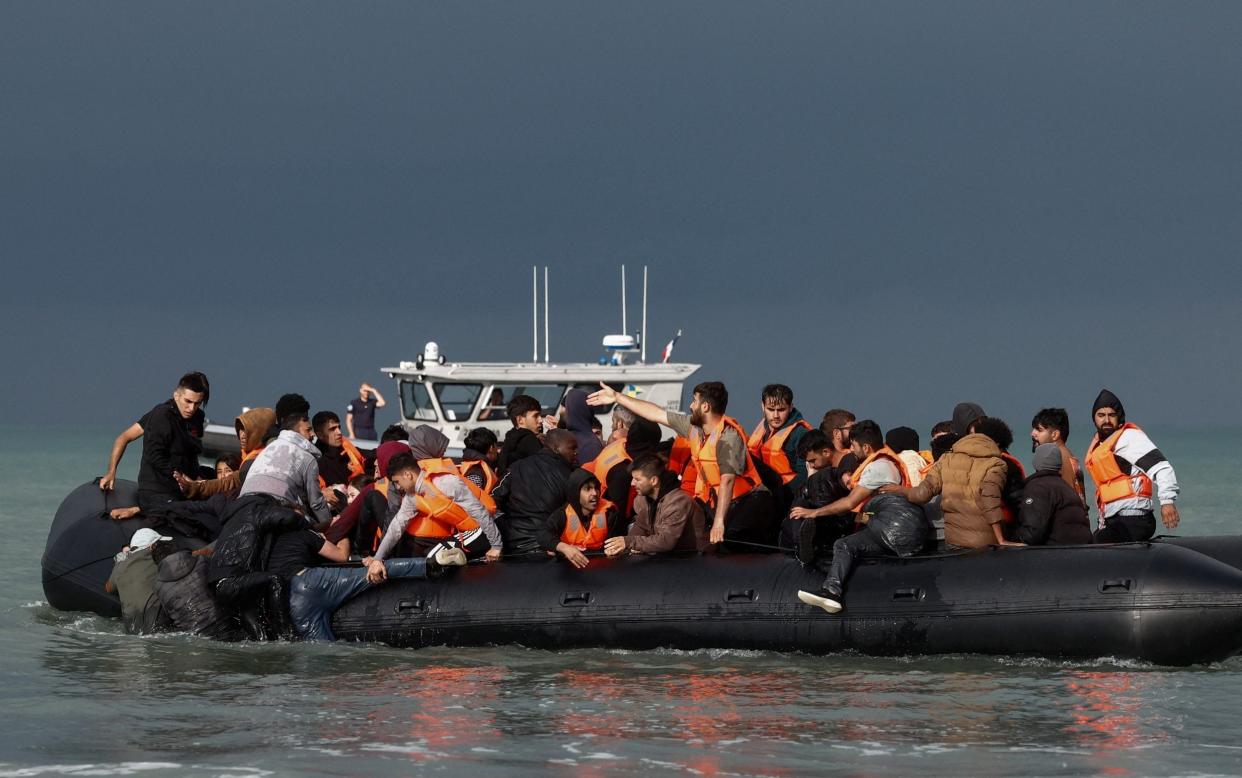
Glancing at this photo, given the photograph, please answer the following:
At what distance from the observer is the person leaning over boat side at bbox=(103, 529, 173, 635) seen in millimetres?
10680

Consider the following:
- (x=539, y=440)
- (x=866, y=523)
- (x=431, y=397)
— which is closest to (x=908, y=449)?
(x=866, y=523)

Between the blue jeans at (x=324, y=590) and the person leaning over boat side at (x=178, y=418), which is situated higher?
the person leaning over boat side at (x=178, y=418)

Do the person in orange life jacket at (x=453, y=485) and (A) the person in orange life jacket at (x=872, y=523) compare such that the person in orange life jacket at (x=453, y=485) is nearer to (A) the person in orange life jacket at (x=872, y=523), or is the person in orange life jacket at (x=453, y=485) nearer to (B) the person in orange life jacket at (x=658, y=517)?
(B) the person in orange life jacket at (x=658, y=517)

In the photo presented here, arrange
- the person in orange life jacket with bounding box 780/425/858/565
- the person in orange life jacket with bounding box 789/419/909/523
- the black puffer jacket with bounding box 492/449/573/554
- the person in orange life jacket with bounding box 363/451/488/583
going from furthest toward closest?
the black puffer jacket with bounding box 492/449/573/554, the person in orange life jacket with bounding box 363/451/488/583, the person in orange life jacket with bounding box 780/425/858/565, the person in orange life jacket with bounding box 789/419/909/523

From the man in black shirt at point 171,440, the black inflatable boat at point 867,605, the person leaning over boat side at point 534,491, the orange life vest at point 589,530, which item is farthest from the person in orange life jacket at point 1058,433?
the man in black shirt at point 171,440

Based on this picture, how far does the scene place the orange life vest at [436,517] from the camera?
10.1 metres

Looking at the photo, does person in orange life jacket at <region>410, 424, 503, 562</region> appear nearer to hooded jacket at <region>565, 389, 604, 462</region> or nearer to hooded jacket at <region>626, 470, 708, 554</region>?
hooded jacket at <region>626, 470, 708, 554</region>

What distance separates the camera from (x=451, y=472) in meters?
10.1

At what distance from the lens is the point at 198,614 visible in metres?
10.4

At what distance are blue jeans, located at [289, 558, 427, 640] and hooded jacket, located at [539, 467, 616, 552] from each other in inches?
30.7

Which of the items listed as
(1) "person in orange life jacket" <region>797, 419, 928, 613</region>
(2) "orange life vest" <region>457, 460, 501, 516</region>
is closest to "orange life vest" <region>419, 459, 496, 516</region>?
(2) "orange life vest" <region>457, 460, 501, 516</region>

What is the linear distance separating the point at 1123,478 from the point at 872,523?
1.85 m

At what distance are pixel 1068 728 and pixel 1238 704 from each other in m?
1.27

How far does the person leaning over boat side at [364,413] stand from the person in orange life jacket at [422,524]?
10.5m
